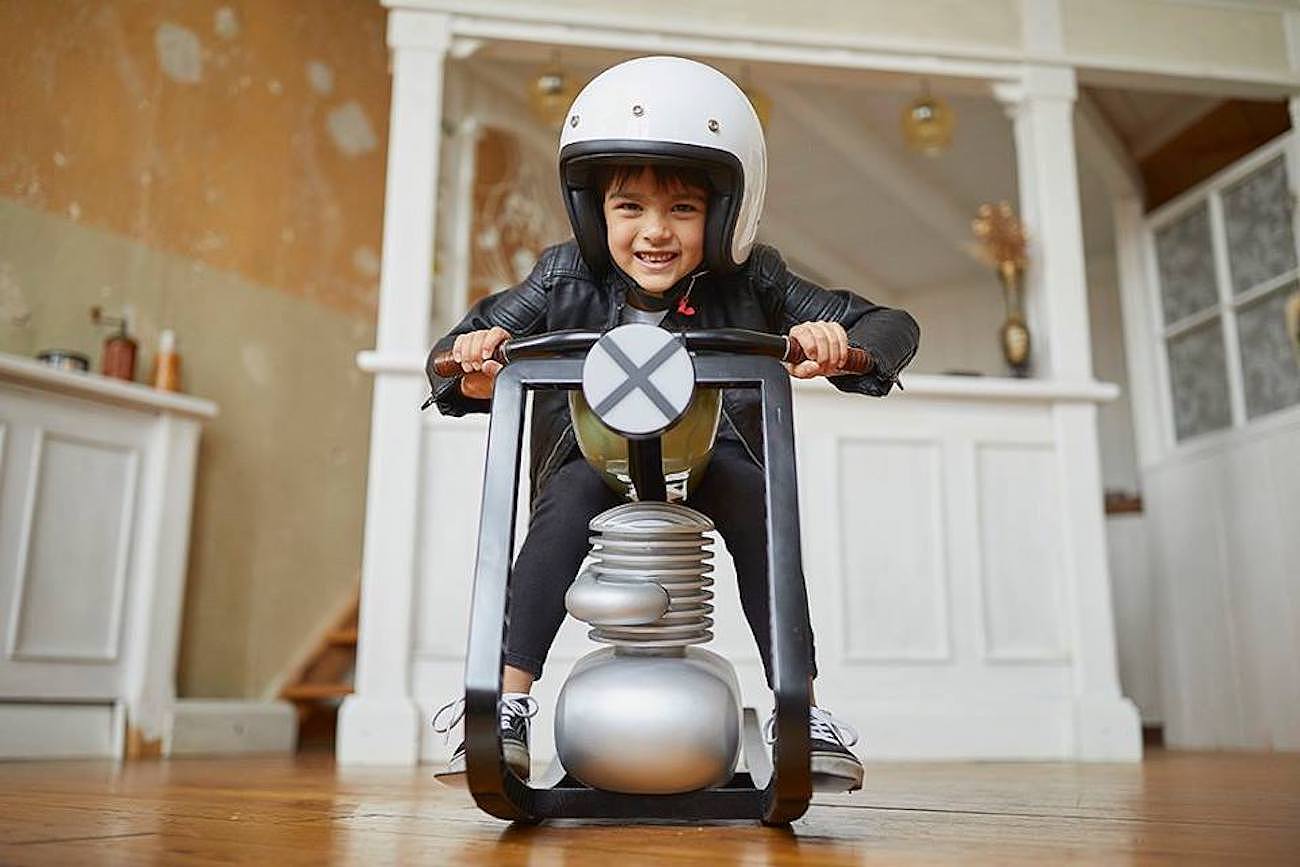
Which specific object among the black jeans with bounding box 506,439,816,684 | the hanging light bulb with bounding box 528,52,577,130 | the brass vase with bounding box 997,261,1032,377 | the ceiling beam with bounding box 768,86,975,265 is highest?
the ceiling beam with bounding box 768,86,975,265

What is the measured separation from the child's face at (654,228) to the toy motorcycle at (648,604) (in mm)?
159

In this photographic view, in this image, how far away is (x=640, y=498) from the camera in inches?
43.0

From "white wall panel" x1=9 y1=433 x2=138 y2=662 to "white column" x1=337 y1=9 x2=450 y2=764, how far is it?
0.62 meters

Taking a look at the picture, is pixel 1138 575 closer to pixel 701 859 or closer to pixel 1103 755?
pixel 1103 755

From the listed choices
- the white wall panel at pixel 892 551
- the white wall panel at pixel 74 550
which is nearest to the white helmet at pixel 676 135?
the white wall panel at pixel 892 551

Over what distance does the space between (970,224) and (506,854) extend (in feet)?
16.8

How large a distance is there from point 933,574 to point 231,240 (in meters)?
2.30

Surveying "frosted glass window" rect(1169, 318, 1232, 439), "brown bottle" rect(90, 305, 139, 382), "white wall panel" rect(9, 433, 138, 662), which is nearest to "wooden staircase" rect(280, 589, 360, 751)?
"white wall panel" rect(9, 433, 138, 662)

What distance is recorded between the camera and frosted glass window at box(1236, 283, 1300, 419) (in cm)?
311

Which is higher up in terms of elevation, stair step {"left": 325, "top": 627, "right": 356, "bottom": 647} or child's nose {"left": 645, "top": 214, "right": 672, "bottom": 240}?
child's nose {"left": 645, "top": 214, "right": 672, "bottom": 240}

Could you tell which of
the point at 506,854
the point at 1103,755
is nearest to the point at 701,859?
the point at 506,854

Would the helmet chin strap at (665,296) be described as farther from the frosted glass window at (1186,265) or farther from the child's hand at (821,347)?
the frosted glass window at (1186,265)

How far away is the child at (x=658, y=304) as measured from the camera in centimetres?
102

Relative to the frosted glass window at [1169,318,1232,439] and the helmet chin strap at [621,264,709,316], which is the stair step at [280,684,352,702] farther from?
the frosted glass window at [1169,318,1232,439]
